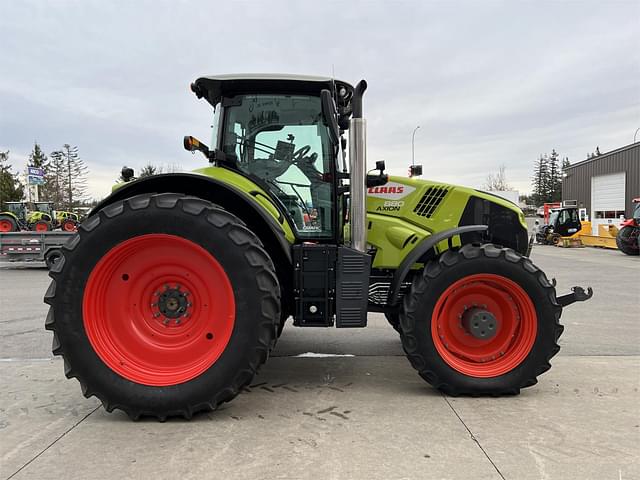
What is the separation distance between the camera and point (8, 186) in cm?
3956

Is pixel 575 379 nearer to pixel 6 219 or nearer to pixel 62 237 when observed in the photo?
pixel 62 237

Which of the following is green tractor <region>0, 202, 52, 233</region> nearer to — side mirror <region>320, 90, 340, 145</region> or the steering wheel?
the steering wheel

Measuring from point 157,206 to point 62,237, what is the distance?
11758 millimetres

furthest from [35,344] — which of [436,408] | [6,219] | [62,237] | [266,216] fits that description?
[6,219]

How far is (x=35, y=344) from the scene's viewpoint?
→ 15.8 ft

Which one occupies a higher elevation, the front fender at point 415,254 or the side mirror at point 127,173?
the side mirror at point 127,173

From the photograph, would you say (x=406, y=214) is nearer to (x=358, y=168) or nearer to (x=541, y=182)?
(x=358, y=168)

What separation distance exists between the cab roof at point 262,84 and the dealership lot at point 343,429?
2.32 meters

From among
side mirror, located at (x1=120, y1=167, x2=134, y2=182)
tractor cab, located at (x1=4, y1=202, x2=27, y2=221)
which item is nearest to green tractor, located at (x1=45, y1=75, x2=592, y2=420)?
side mirror, located at (x1=120, y1=167, x2=134, y2=182)

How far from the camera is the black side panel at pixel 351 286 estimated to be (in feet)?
10.6

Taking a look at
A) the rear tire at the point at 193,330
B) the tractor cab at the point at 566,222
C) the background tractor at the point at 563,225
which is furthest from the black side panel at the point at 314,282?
the tractor cab at the point at 566,222

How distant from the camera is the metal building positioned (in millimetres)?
27094

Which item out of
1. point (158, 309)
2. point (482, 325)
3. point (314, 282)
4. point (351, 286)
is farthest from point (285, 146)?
point (482, 325)

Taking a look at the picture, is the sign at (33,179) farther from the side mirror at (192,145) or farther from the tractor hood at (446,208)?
the tractor hood at (446,208)
